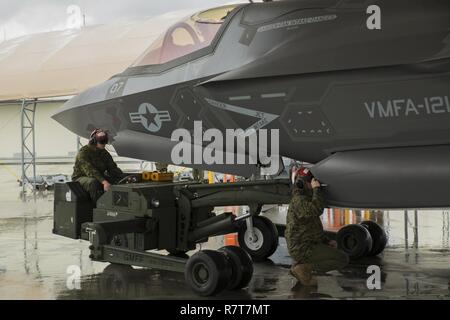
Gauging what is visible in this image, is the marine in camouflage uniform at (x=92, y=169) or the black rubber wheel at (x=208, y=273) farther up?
the marine in camouflage uniform at (x=92, y=169)

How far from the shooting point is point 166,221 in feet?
21.9

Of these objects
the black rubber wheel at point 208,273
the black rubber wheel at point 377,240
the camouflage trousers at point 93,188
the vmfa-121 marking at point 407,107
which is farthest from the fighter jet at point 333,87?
the black rubber wheel at point 377,240

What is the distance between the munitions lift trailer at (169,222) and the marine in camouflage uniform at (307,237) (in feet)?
1.36

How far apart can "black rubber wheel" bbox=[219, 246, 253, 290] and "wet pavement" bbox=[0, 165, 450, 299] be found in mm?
106

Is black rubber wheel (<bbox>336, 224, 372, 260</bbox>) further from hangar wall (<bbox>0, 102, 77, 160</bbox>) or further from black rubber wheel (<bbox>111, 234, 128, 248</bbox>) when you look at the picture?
hangar wall (<bbox>0, 102, 77, 160</bbox>)

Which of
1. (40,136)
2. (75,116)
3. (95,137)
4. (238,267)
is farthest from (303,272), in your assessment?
(40,136)

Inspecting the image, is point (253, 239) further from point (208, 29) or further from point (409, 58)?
point (409, 58)

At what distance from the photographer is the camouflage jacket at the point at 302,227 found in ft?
19.3

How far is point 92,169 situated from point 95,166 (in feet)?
0.61

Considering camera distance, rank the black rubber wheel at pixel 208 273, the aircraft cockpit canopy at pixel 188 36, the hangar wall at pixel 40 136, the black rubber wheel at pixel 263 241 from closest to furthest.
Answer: the black rubber wheel at pixel 208 273 < the aircraft cockpit canopy at pixel 188 36 < the black rubber wheel at pixel 263 241 < the hangar wall at pixel 40 136

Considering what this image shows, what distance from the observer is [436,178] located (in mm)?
5180
